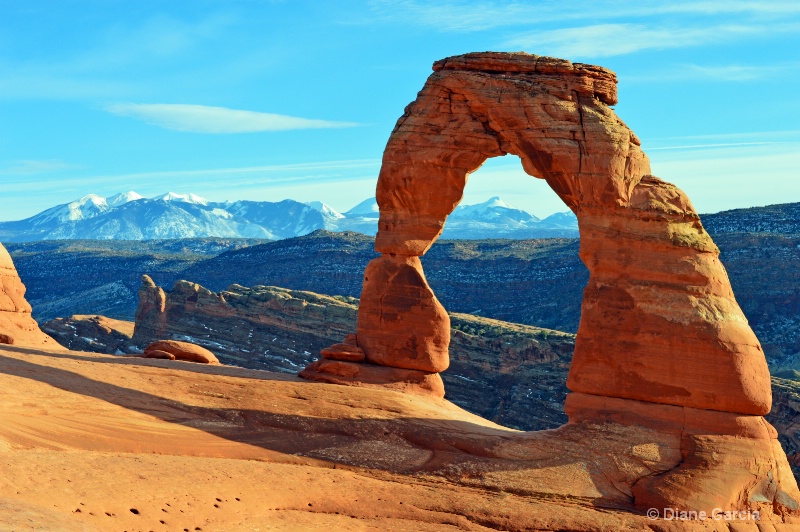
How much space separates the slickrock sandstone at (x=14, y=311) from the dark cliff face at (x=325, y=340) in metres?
21.8

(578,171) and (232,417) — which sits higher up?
(578,171)

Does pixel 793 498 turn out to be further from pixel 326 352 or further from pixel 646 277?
pixel 326 352

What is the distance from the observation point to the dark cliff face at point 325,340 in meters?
58.0

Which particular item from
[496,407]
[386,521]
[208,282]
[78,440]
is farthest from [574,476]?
[208,282]

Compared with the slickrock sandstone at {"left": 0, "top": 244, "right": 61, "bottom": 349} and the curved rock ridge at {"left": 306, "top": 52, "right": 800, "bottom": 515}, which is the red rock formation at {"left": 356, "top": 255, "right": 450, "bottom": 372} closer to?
the curved rock ridge at {"left": 306, "top": 52, "right": 800, "bottom": 515}

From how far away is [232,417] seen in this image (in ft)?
85.0

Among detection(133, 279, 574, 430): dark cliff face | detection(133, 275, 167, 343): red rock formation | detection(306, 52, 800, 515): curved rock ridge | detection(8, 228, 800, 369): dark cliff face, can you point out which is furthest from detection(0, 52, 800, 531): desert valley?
detection(8, 228, 800, 369): dark cliff face

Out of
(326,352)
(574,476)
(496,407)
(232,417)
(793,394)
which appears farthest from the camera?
(496,407)

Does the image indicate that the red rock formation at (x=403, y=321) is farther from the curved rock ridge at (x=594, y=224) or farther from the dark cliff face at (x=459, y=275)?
the dark cliff face at (x=459, y=275)

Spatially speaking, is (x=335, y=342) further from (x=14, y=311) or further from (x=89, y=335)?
(x=14, y=311)

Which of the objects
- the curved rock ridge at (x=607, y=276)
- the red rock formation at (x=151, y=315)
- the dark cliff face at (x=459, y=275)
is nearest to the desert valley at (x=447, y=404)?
the curved rock ridge at (x=607, y=276)

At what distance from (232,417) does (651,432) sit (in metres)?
9.81

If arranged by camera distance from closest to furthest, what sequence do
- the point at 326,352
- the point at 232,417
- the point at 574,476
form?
the point at 574,476, the point at 232,417, the point at 326,352

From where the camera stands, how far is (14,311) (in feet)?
119
